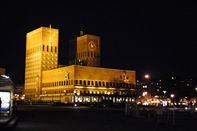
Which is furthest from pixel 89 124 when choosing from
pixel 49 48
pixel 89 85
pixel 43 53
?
pixel 49 48

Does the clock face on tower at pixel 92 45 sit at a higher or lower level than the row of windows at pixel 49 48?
higher

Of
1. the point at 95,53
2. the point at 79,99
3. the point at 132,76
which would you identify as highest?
the point at 95,53

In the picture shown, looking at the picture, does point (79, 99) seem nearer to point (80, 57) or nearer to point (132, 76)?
point (132, 76)

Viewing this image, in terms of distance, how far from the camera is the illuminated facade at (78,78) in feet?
487

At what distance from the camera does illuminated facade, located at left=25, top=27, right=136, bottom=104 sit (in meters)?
148

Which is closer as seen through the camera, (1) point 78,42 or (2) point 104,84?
(2) point 104,84

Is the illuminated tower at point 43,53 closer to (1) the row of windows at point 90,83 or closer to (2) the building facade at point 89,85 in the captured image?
(2) the building facade at point 89,85

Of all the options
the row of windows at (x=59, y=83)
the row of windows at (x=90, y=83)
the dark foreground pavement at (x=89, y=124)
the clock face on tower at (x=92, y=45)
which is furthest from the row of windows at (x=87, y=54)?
the dark foreground pavement at (x=89, y=124)

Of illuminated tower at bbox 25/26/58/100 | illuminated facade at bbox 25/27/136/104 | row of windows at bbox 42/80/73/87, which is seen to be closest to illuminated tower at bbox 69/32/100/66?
illuminated facade at bbox 25/27/136/104

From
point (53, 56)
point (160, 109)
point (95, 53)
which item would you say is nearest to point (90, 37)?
point (95, 53)

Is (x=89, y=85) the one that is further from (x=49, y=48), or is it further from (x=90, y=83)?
(x=49, y=48)

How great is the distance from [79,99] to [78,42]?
5820cm

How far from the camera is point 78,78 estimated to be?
5881 inches

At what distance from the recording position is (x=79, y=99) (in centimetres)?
14475
